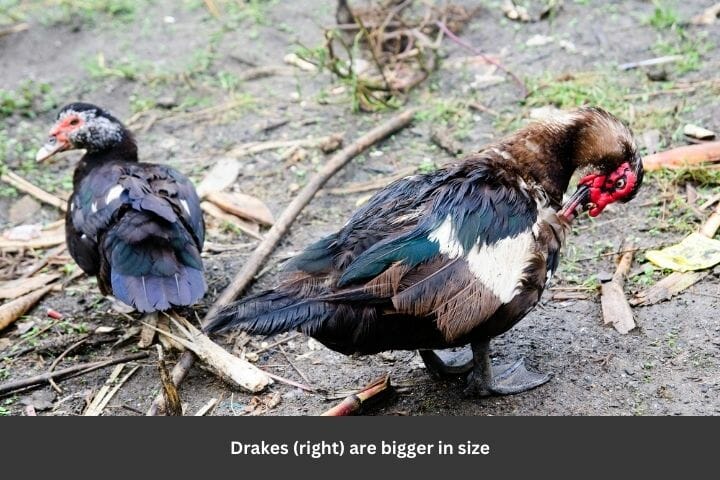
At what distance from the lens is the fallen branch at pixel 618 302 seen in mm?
4270

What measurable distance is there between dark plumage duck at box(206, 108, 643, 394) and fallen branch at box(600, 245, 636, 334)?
54 centimetres

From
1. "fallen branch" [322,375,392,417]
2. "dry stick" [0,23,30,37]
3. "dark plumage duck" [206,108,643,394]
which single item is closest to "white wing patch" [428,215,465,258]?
"dark plumage duck" [206,108,643,394]

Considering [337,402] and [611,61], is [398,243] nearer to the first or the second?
[337,402]

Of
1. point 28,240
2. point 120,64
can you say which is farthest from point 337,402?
point 120,64

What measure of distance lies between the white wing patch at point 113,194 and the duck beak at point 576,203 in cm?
237

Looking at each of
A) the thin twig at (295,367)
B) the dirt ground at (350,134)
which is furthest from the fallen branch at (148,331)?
the thin twig at (295,367)

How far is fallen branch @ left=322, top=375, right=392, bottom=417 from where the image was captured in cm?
387

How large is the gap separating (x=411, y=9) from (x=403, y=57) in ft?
3.22

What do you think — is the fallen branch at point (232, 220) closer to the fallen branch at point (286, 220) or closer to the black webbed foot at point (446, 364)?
the fallen branch at point (286, 220)

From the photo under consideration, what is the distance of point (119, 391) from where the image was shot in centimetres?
436

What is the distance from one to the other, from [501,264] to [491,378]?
2.04ft

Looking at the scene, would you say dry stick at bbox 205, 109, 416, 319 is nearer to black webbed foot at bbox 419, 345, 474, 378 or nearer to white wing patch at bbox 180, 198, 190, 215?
white wing patch at bbox 180, 198, 190, 215

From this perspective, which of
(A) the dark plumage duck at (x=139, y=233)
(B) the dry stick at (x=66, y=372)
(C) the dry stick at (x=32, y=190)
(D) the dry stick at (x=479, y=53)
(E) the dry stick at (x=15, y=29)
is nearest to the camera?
(B) the dry stick at (x=66, y=372)
